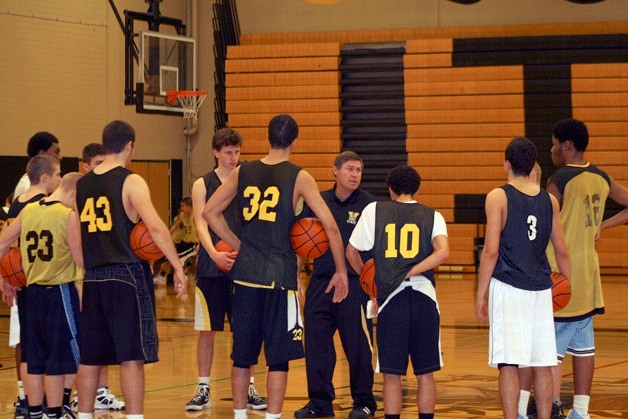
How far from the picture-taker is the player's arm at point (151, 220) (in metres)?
5.92

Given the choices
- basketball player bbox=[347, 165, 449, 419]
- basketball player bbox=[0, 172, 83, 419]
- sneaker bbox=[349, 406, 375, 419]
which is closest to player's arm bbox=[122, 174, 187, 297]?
basketball player bbox=[0, 172, 83, 419]

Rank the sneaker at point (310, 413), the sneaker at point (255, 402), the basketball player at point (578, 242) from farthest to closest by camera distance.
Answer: the sneaker at point (255, 402) < the sneaker at point (310, 413) < the basketball player at point (578, 242)

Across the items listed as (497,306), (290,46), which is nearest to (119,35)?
(290,46)

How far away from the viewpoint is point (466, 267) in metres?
20.8

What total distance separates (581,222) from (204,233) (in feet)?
7.88

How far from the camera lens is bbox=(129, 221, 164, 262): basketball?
234 inches

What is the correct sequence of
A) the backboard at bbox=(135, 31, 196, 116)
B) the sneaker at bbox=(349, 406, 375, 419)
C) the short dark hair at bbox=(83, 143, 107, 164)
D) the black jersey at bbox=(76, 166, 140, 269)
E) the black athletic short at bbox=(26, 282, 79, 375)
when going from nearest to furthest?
the black jersey at bbox=(76, 166, 140, 269), the black athletic short at bbox=(26, 282, 79, 375), the sneaker at bbox=(349, 406, 375, 419), the short dark hair at bbox=(83, 143, 107, 164), the backboard at bbox=(135, 31, 196, 116)

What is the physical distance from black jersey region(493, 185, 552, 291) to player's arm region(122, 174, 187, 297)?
5.71 feet

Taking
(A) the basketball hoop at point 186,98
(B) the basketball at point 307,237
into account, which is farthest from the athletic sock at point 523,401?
(A) the basketball hoop at point 186,98

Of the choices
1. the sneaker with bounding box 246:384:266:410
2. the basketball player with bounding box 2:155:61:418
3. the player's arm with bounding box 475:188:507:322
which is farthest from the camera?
the sneaker with bounding box 246:384:266:410

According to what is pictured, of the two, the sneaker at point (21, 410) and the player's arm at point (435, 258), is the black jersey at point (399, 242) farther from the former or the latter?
the sneaker at point (21, 410)

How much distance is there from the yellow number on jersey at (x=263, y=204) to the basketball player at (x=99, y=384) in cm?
159

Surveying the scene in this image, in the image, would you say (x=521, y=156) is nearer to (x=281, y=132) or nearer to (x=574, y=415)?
(x=281, y=132)

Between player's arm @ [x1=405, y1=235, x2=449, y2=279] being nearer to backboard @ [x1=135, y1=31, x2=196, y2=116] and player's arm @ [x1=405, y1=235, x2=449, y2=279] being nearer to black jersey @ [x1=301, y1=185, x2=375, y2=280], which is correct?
black jersey @ [x1=301, y1=185, x2=375, y2=280]
